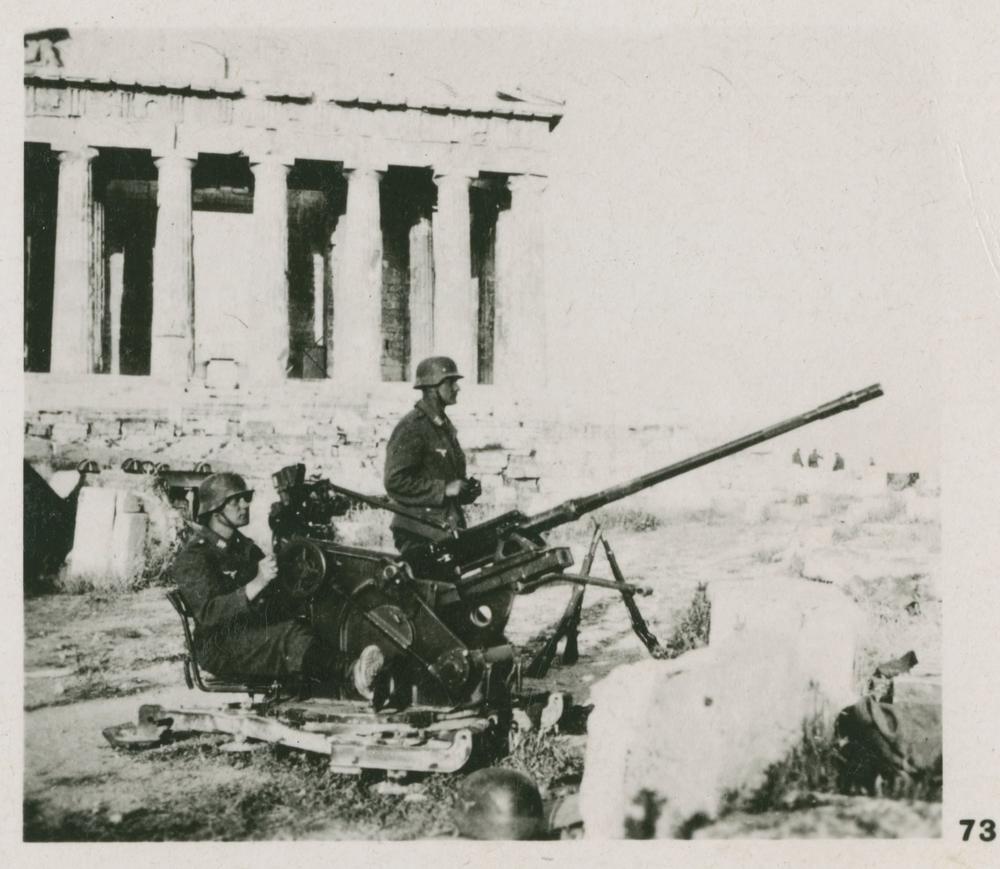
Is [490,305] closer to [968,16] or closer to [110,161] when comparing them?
[110,161]

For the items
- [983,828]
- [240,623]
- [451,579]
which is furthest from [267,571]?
[983,828]

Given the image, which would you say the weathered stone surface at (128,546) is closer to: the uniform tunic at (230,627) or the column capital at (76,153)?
the uniform tunic at (230,627)

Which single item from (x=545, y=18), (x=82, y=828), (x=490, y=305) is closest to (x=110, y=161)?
(x=490, y=305)

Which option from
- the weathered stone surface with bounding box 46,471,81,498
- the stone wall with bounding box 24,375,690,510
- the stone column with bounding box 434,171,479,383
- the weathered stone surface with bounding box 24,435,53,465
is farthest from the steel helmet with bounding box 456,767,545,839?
the stone column with bounding box 434,171,479,383

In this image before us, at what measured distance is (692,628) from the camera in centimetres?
820

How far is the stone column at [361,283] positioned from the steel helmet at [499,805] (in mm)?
14652

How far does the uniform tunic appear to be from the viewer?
6.08 m

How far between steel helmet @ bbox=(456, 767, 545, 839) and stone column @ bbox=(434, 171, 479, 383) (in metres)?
15.0

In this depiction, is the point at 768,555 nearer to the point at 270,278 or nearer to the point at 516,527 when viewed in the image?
the point at 516,527

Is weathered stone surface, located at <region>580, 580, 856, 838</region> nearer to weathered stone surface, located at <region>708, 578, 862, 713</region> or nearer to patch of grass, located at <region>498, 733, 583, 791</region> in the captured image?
weathered stone surface, located at <region>708, 578, 862, 713</region>

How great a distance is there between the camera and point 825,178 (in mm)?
8586

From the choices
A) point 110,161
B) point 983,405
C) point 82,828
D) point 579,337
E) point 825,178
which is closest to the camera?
point 82,828

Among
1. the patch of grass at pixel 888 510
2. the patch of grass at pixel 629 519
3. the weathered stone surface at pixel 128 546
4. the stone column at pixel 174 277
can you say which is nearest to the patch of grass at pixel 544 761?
the patch of grass at pixel 888 510

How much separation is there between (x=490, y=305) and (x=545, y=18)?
54.4ft
